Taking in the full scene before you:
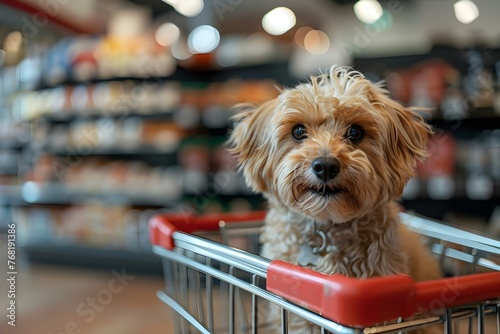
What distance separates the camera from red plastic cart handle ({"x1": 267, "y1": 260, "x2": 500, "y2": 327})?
653 millimetres

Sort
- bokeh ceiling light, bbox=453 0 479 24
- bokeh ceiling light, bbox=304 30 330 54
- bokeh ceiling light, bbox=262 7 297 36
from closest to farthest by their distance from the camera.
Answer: bokeh ceiling light, bbox=453 0 479 24, bokeh ceiling light, bbox=262 7 297 36, bokeh ceiling light, bbox=304 30 330 54

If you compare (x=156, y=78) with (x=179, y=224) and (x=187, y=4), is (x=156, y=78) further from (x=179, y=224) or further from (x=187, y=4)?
(x=179, y=224)

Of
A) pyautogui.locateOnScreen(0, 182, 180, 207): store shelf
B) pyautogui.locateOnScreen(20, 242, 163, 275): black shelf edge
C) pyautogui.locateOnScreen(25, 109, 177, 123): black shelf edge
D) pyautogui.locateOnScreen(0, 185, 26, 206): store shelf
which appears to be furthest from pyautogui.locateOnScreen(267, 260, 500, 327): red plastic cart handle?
pyautogui.locateOnScreen(0, 185, 26, 206): store shelf

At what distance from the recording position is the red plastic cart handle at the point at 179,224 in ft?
4.06

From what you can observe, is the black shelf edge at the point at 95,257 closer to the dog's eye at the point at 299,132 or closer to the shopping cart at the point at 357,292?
the shopping cart at the point at 357,292

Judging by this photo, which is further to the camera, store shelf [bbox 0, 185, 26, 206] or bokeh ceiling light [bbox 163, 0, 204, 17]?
store shelf [bbox 0, 185, 26, 206]

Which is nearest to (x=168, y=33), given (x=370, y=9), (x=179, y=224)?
(x=370, y=9)

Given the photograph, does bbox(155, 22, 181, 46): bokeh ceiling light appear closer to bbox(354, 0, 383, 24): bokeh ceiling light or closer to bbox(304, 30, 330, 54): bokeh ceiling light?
bbox(354, 0, 383, 24): bokeh ceiling light

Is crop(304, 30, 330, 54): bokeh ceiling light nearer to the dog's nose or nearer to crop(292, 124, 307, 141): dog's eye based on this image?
crop(292, 124, 307, 141): dog's eye

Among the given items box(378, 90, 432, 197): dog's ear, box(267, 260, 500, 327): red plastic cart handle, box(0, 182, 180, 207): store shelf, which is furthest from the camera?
box(0, 182, 180, 207): store shelf

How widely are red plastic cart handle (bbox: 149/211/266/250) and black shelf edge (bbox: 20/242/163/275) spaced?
276cm

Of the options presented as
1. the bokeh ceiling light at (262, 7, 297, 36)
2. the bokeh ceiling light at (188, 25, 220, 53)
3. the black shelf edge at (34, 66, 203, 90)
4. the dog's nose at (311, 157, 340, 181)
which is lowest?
the dog's nose at (311, 157, 340, 181)

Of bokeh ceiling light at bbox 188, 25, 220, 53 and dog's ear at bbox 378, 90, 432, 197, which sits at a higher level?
bokeh ceiling light at bbox 188, 25, 220, 53

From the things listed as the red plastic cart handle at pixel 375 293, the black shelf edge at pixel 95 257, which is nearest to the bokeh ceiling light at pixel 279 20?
the black shelf edge at pixel 95 257
